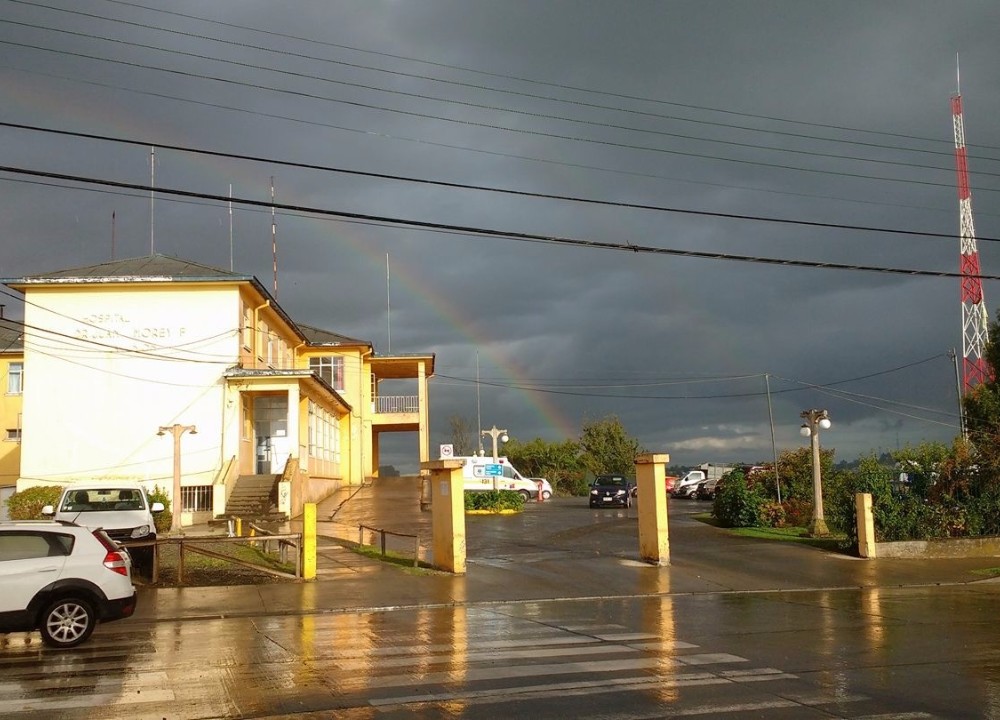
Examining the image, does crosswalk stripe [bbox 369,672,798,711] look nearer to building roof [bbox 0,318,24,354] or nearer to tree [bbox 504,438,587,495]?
building roof [bbox 0,318,24,354]

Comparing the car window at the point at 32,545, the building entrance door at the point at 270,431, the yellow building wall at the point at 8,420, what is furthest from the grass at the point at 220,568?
the yellow building wall at the point at 8,420

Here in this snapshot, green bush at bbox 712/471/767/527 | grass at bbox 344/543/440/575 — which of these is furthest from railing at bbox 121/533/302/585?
green bush at bbox 712/471/767/527

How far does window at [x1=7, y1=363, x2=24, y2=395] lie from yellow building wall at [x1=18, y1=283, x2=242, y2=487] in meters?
13.8

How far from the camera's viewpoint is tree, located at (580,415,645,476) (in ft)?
281

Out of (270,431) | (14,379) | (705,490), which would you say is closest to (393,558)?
(270,431)

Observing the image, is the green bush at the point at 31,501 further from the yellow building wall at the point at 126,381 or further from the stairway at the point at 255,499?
the stairway at the point at 255,499

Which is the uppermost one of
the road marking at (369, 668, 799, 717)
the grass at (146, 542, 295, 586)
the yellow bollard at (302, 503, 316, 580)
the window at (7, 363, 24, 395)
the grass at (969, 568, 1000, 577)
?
the window at (7, 363, 24, 395)

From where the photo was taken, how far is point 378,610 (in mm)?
15656

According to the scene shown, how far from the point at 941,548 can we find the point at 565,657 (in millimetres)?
16947

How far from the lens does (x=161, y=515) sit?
2975 centimetres

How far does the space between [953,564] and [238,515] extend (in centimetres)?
2164

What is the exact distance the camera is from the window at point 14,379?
46906mm

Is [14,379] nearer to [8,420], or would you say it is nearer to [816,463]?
[8,420]

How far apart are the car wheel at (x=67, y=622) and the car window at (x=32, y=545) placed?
26.1 inches
